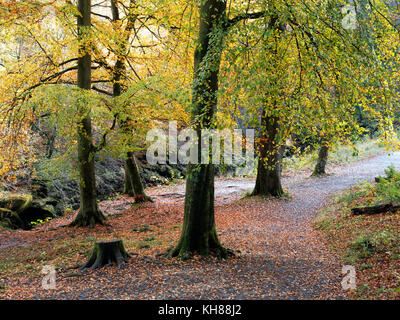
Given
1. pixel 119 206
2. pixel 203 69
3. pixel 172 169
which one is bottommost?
pixel 119 206

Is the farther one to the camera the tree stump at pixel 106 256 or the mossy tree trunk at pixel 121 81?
the mossy tree trunk at pixel 121 81

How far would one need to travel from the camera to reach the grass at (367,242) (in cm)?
517

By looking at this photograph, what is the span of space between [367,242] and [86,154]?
29.9ft

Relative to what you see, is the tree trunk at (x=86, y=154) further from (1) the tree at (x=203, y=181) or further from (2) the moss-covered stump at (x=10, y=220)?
(1) the tree at (x=203, y=181)

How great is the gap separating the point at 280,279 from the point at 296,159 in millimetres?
20573

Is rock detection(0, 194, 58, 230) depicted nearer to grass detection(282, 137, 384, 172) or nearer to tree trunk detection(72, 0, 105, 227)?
tree trunk detection(72, 0, 105, 227)

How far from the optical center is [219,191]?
1841cm

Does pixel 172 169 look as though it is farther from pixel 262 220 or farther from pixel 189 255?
pixel 189 255

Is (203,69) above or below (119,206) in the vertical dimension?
above

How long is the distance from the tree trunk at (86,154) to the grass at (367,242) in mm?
7776

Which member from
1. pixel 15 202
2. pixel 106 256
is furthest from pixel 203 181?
pixel 15 202

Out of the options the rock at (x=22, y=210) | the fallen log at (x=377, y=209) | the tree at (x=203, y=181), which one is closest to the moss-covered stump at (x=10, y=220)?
the rock at (x=22, y=210)

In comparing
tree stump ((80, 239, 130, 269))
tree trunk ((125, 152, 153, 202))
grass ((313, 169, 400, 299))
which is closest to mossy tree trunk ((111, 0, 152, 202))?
tree trunk ((125, 152, 153, 202))
